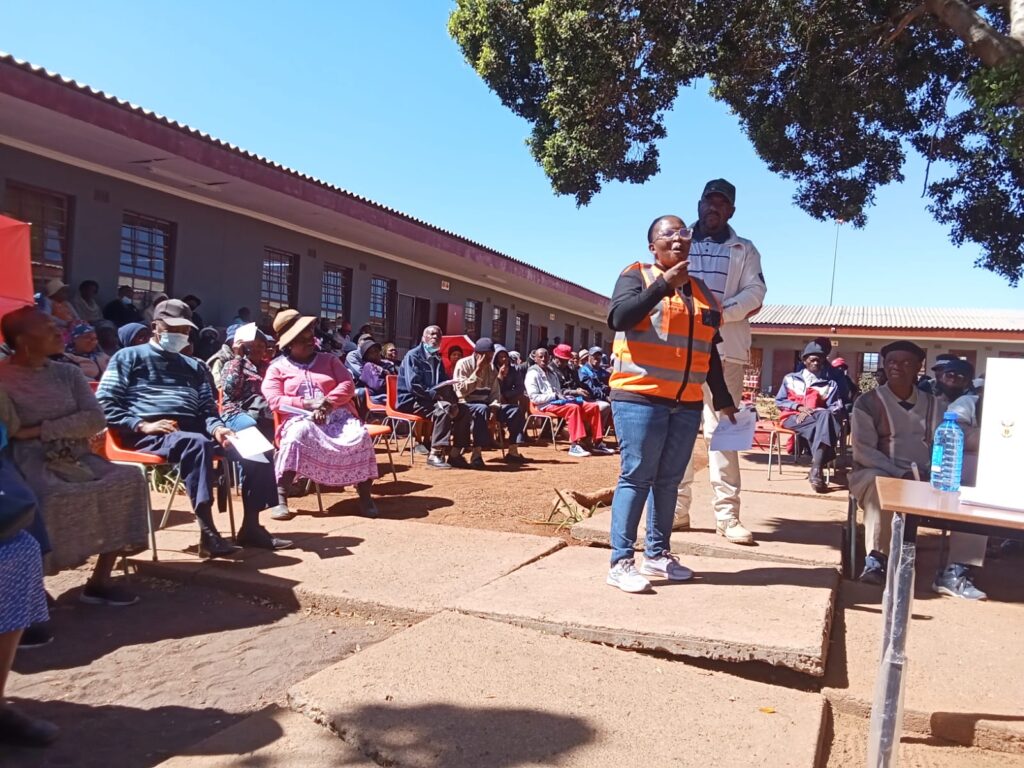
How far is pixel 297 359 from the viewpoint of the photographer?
5457 mm

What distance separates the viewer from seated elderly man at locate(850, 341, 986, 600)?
4.19 meters

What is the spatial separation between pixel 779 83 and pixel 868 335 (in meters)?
20.4

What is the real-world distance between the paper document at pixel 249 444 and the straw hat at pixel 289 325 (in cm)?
113

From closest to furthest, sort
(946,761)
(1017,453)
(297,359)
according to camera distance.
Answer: (1017,453) < (946,761) < (297,359)

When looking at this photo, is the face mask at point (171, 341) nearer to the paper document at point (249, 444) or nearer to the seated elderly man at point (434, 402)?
the paper document at point (249, 444)

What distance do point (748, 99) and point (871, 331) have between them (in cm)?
2013

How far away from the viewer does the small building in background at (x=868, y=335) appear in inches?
1002

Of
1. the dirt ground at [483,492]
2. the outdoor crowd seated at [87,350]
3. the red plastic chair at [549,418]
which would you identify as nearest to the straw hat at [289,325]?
the dirt ground at [483,492]

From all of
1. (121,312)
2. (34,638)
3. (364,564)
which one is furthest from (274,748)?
(121,312)

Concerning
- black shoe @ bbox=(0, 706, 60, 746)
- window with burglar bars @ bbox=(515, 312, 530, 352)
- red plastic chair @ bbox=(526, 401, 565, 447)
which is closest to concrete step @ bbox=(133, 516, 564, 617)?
black shoe @ bbox=(0, 706, 60, 746)

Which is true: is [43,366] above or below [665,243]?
below

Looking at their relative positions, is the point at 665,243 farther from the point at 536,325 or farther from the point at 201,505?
the point at 536,325

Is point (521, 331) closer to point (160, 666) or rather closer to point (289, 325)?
point (289, 325)

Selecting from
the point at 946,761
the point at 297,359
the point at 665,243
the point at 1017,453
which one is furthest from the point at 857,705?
the point at 297,359
